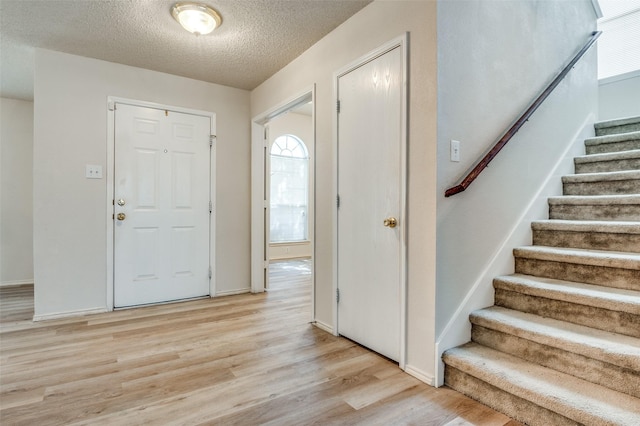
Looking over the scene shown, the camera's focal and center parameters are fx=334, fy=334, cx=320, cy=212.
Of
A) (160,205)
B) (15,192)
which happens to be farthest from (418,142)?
(15,192)

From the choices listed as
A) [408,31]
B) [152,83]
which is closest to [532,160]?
[408,31]

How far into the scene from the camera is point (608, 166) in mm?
2676

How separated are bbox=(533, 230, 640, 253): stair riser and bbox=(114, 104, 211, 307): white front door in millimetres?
3209

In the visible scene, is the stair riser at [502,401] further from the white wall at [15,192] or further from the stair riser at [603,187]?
the white wall at [15,192]

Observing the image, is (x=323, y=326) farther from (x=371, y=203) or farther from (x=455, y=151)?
(x=455, y=151)

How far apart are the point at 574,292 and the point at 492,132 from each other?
1034 millimetres

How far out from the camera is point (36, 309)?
2.98 metres

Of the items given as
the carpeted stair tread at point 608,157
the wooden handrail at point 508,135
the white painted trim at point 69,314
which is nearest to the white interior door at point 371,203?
the wooden handrail at point 508,135

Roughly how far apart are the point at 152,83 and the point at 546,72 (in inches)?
143

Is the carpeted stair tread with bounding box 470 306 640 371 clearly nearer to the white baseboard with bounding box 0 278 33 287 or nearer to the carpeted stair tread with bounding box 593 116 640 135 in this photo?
the carpeted stair tread with bounding box 593 116 640 135

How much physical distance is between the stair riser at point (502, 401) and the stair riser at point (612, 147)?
2422 millimetres

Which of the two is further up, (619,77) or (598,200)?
(619,77)

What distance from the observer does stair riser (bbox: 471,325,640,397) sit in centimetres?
141

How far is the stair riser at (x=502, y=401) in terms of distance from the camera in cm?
143
